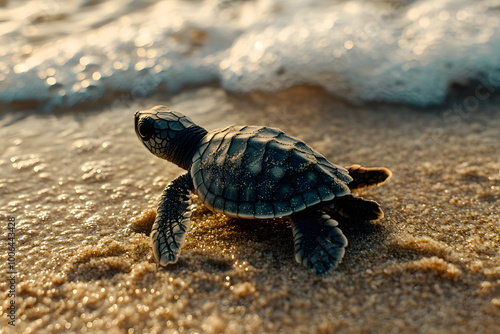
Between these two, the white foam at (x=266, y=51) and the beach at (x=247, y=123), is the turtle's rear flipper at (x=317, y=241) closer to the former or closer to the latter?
the beach at (x=247, y=123)

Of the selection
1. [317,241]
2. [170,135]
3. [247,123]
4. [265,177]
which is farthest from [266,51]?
[317,241]

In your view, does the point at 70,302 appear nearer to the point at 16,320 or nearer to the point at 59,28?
the point at 16,320

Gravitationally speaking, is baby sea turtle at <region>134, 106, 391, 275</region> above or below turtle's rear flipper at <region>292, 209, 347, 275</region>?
above

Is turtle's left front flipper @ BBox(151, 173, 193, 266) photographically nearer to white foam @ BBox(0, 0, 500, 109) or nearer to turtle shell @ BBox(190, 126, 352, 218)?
turtle shell @ BBox(190, 126, 352, 218)

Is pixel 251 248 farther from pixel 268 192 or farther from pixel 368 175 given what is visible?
pixel 368 175

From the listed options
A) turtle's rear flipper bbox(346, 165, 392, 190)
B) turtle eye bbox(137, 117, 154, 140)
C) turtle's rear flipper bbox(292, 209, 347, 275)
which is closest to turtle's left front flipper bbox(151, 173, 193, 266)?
turtle eye bbox(137, 117, 154, 140)

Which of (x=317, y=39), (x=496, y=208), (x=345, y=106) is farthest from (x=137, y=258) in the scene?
(x=317, y=39)

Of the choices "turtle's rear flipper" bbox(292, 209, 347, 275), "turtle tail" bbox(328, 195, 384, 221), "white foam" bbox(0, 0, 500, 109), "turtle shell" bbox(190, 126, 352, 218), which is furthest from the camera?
"white foam" bbox(0, 0, 500, 109)
